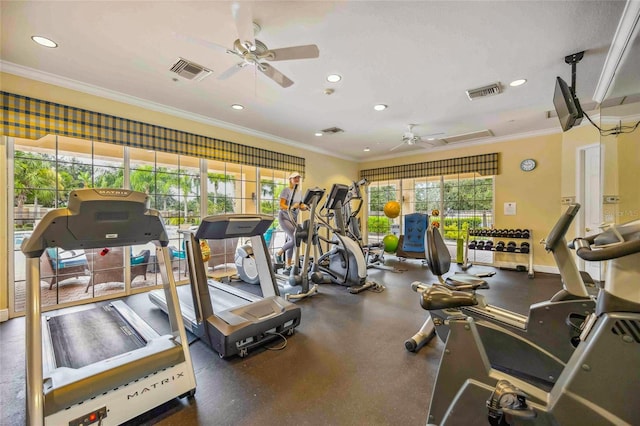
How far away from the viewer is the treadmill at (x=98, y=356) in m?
1.34

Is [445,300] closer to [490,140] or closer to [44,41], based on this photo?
[44,41]

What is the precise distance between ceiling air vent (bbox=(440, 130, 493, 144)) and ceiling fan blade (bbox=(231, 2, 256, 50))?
4779 mm

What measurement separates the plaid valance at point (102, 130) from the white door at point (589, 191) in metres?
6.07

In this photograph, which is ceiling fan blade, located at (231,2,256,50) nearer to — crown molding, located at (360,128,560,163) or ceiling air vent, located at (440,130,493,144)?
ceiling air vent, located at (440,130,493,144)

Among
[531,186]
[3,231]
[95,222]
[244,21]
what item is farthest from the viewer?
[531,186]

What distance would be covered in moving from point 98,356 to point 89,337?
1.38 ft

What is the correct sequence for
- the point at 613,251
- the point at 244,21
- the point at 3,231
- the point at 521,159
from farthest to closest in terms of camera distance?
1. the point at 521,159
2. the point at 3,231
3. the point at 244,21
4. the point at 613,251

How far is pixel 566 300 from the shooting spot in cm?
178

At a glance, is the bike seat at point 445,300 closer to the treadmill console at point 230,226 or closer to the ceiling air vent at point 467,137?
the treadmill console at point 230,226

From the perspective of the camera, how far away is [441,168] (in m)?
6.46

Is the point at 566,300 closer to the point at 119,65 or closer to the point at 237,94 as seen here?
the point at 237,94

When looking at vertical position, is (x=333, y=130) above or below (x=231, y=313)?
above

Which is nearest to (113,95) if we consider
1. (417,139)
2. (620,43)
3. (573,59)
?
(417,139)

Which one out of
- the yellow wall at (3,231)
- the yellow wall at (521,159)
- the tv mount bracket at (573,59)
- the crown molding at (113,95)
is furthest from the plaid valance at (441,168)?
the yellow wall at (3,231)
